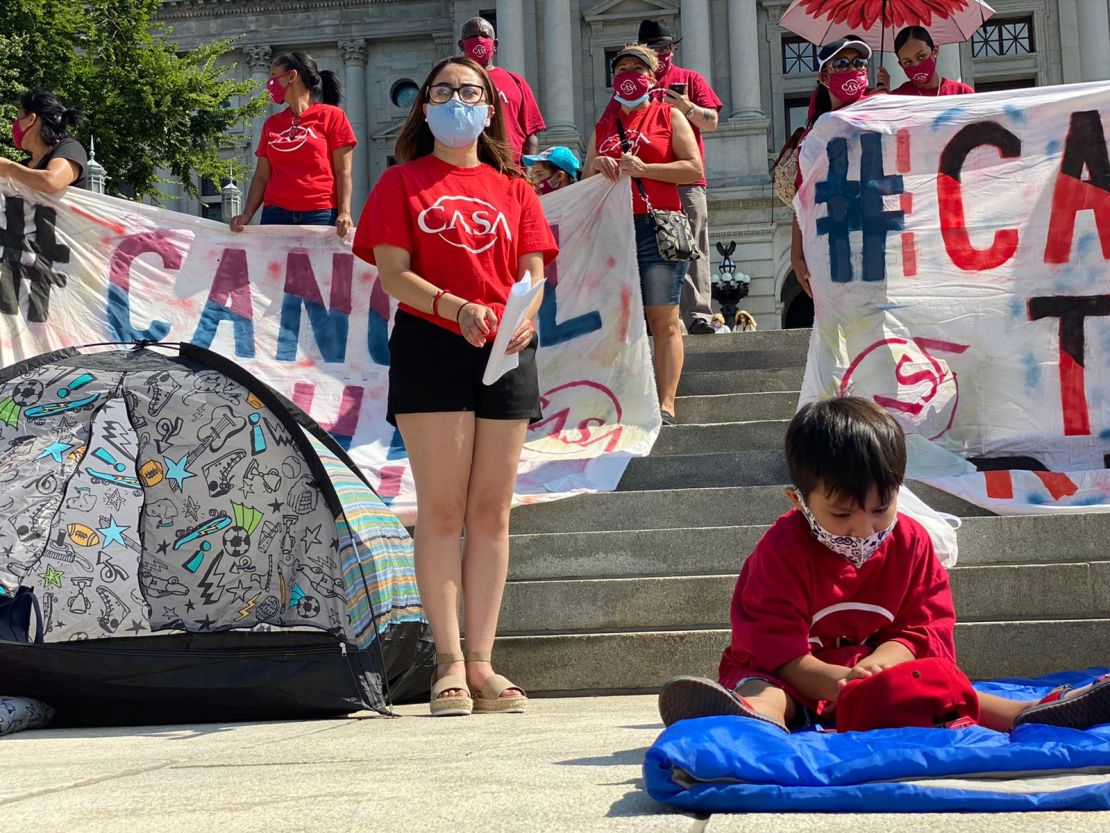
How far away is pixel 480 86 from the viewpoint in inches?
192

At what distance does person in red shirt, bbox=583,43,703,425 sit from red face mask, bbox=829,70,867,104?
2.53ft

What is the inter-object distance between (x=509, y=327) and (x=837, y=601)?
1417mm

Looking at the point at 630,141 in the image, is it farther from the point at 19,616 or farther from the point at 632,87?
the point at 19,616

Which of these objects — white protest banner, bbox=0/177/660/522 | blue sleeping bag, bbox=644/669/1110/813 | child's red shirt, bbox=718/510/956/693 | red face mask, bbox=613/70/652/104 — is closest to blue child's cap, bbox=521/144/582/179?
white protest banner, bbox=0/177/660/522

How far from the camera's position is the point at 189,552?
18.6ft

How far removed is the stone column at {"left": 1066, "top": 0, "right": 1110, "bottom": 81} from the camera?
38.0 meters

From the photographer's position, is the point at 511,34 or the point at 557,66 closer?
the point at 557,66

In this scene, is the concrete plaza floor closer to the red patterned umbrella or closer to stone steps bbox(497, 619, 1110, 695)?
stone steps bbox(497, 619, 1110, 695)

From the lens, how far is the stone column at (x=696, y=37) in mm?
38438

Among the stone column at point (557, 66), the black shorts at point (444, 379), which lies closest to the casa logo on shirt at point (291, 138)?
the black shorts at point (444, 379)

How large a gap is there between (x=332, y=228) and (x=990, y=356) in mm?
3390

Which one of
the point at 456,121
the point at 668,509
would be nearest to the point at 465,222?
the point at 456,121

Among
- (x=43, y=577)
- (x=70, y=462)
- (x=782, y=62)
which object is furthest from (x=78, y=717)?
(x=782, y=62)

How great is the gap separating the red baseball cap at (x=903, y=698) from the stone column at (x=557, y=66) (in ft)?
121
